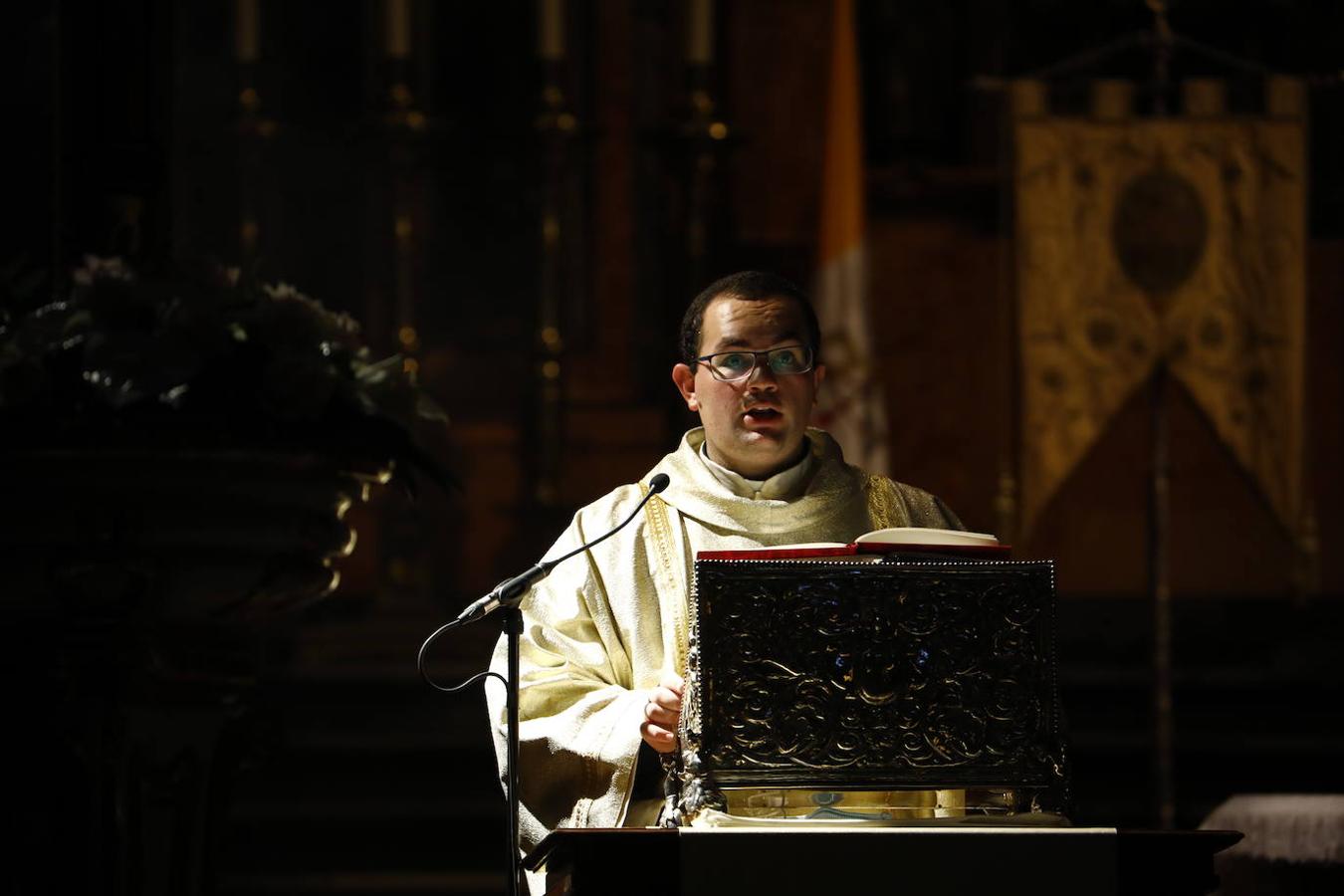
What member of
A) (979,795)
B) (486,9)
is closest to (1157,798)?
(979,795)

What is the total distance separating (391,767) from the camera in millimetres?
Result: 6324

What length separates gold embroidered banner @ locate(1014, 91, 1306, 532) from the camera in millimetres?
6820

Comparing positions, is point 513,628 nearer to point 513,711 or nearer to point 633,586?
point 513,711

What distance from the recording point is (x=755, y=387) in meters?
3.10

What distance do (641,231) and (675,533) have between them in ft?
14.6

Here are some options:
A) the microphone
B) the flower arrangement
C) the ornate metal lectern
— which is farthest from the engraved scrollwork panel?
the flower arrangement

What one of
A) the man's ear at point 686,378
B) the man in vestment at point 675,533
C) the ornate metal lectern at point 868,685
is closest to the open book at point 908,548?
the ornate metal lectern at point 868,685

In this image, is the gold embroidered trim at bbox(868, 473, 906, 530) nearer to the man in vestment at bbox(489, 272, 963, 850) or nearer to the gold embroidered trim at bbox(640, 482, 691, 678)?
the man in vestment at bbox(489, 272, 963, 850)

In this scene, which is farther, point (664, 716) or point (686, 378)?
point (686, 378)

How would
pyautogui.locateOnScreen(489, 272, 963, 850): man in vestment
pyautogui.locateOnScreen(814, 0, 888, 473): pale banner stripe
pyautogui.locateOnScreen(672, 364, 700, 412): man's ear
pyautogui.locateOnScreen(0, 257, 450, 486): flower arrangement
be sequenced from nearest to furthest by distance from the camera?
pyautogui.locateOnScreen(0, 257, 450, 486): flower arrangement → pyautogui.locateOnScreen(489, 272, 963, 850): man in vestment → pyautogui.locateOnScreen(672, 364, 700, 412): man's ear → pyautogui.locateOnScreen(814, 0, 888, 473): pale banner stripe

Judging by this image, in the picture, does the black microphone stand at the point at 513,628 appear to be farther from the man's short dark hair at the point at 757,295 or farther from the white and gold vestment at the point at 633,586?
the man's short dark hair at the point at 757,295

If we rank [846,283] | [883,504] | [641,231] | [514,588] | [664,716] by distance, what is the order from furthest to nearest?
[641,231]
[846,283]
[883,504]
[664,716]
[514,588]

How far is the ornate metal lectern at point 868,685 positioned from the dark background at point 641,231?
443 cm

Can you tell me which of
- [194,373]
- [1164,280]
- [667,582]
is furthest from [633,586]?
[1164,280]
